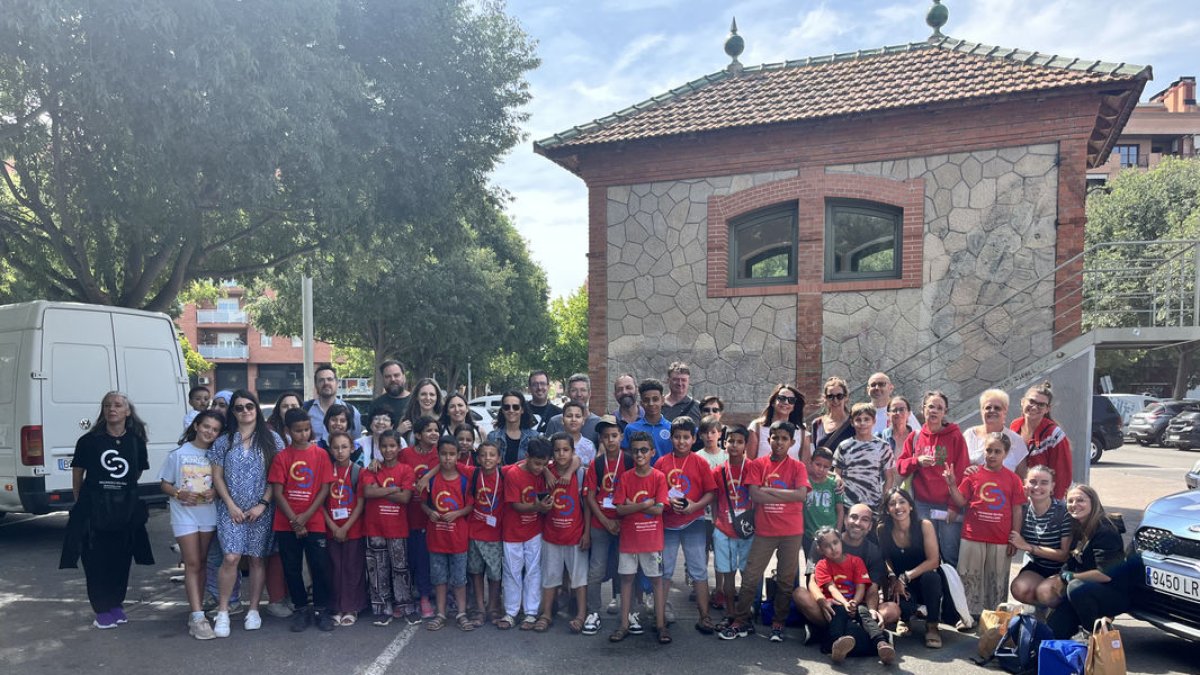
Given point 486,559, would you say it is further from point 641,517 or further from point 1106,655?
point 1106,655

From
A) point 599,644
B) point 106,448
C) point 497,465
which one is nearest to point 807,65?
point 497,465

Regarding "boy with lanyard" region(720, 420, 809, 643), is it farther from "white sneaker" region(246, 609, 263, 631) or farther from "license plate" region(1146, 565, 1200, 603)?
"white sneaker" region(246, 609, 263, 631)

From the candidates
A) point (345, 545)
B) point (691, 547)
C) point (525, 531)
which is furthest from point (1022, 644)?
point (345, 545)

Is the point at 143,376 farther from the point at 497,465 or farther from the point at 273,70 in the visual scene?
the point at 497,465

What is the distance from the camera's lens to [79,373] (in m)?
7.79

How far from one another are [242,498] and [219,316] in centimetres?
4969

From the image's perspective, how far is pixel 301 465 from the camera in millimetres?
5383

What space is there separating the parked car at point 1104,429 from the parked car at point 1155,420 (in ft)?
21.8

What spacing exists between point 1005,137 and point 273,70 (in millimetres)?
8469

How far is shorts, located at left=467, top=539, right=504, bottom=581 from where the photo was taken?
5371 mm

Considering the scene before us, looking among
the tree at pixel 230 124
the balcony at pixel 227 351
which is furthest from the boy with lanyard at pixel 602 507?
the balcony at pixel 227 351

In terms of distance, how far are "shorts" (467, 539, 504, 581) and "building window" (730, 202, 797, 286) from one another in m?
6.20

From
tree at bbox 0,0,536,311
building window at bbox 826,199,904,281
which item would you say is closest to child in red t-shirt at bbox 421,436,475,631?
tree at bbox 0,0,536,311

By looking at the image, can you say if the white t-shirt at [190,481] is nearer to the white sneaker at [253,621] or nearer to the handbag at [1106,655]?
the white sneaker at [253,621]
